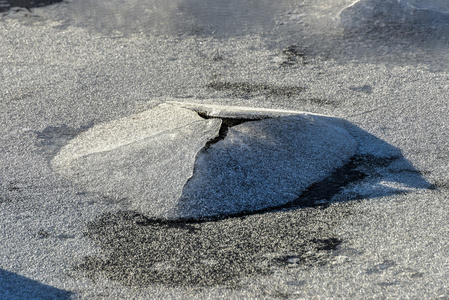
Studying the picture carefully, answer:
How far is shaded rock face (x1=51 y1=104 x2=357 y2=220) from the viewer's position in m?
3.23

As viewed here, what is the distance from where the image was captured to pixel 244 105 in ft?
14.7

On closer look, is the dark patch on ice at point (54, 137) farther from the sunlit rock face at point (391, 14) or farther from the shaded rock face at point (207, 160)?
the sunlit rock face at point (391, 14)

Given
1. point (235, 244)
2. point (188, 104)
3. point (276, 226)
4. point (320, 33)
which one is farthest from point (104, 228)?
point (320, 33)

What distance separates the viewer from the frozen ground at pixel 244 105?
2.58 meters

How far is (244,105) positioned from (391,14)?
9.90 feet

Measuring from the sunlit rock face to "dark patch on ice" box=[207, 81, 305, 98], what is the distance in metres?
1.87

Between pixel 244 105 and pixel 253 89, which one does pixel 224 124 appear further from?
pixel 253 89

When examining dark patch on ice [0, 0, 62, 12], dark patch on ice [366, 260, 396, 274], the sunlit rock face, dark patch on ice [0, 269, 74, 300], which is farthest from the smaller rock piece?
dark patch on ice [0, 0, 62, 12]

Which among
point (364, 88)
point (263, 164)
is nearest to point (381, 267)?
point (263, 164)

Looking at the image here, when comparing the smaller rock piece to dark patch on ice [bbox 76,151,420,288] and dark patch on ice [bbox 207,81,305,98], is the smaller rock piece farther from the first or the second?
dark patch on ice [bbox 207,81,305,98]

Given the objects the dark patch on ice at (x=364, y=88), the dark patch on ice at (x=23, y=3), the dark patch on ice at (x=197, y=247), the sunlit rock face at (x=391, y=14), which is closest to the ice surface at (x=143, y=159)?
the dark patch on ice at (x=197, y=247)

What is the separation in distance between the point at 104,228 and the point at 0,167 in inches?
47.5

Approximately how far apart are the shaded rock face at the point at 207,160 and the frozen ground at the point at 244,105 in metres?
0.12

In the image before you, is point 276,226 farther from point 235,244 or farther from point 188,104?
point 188,104
